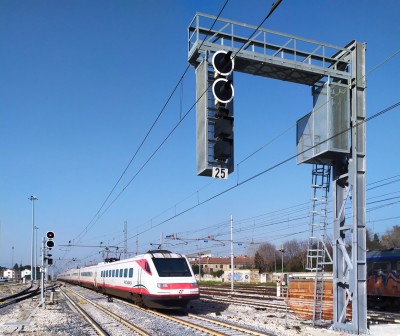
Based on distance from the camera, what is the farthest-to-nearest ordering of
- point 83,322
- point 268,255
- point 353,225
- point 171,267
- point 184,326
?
point 268,255 < point 171,267 < point 83,322 < point 184,326 < point 353,225

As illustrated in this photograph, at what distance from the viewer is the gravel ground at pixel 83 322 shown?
15031 millimetres

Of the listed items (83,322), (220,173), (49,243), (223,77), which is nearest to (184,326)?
(83,322)

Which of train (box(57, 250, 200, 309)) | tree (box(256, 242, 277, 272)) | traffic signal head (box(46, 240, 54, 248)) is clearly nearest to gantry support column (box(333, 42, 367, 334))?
train (box(57, 250, 200, 309))

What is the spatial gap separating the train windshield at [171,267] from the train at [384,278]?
9993mm

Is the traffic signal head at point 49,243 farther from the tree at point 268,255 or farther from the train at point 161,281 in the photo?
the tree at point 268,255

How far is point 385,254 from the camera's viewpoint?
25.3 m

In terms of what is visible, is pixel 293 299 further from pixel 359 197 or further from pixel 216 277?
pixel 216 277

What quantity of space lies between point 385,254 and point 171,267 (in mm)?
11172

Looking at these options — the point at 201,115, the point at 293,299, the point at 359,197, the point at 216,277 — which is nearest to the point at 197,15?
the point at 201,115

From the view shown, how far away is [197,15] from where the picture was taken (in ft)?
46.3

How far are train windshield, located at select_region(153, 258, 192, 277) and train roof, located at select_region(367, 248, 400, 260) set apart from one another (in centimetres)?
1023

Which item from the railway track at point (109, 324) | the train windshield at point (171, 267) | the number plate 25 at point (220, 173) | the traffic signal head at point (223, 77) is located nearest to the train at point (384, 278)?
the train windshield at point (171, 267)

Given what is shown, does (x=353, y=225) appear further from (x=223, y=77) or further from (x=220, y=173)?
(x=223, y=77)

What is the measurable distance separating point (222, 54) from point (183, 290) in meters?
11.8
